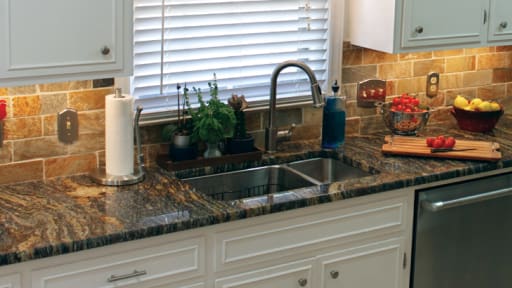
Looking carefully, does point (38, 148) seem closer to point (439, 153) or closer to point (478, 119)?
point (439, 153)

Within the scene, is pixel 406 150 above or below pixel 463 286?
above

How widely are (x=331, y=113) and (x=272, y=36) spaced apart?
399mm

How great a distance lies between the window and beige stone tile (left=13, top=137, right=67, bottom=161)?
0.36m

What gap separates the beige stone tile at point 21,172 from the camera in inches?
117

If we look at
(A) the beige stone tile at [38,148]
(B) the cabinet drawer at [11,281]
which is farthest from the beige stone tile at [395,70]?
(B) the cabinet drawer at [11,281]

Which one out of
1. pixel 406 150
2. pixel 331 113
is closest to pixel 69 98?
pixel 331 113

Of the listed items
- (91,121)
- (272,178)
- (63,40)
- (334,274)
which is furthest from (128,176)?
(334,274)

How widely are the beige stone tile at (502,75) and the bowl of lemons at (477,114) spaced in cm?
30

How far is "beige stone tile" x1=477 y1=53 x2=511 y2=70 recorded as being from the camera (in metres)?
4.07

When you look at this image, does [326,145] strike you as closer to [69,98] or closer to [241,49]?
[241,49]

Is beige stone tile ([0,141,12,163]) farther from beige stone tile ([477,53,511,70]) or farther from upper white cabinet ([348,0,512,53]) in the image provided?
beige stone tile ([477,53,511,70])

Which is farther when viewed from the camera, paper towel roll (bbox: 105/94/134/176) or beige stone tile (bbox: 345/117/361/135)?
beige stone tile (bbox: 345/117/361/135)

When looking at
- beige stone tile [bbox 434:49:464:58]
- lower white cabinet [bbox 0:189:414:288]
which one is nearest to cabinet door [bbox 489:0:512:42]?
beige stone tile [bbox 434:49:464:58]

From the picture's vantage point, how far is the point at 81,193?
2893 millimetres
